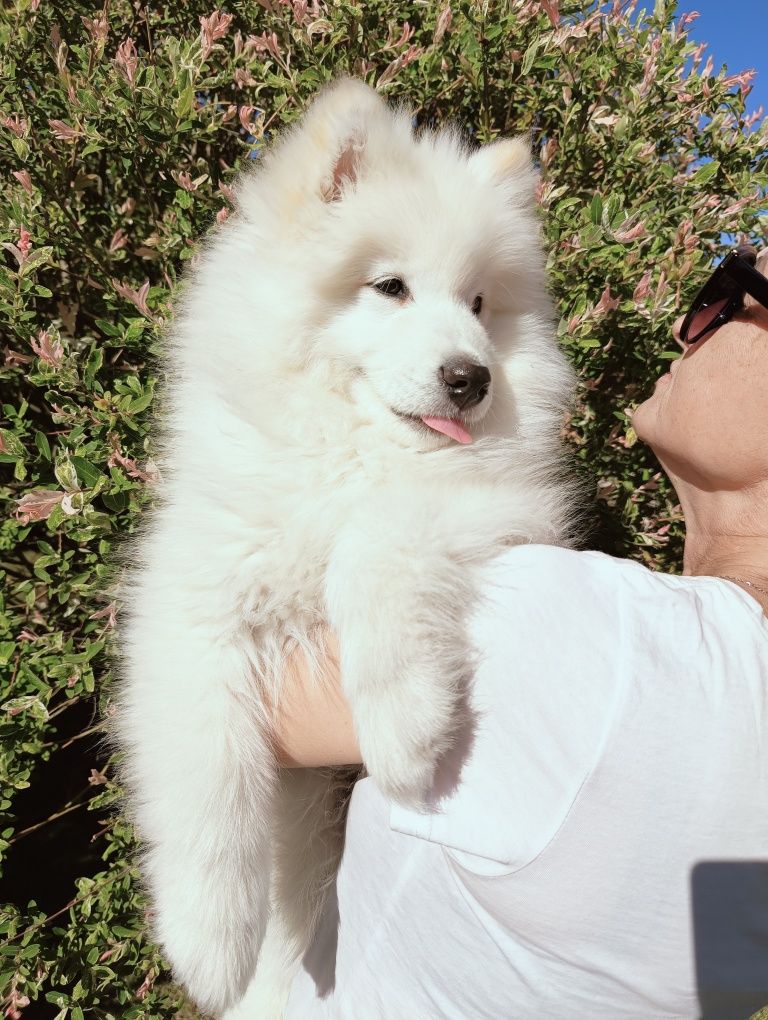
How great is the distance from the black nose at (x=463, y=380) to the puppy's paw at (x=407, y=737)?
76 centimetres

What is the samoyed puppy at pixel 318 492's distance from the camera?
4.27 ft

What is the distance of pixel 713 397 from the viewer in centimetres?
153

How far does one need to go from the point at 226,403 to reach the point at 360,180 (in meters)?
0.74

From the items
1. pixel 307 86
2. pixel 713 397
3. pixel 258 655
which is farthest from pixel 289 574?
pixel 307 86

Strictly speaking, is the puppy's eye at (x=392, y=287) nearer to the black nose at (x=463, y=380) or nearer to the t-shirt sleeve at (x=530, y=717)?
the black nose at (x=463, y=380)

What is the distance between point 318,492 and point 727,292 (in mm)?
1144

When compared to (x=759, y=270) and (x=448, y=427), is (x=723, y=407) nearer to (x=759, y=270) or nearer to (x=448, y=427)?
(x=759, y=270)

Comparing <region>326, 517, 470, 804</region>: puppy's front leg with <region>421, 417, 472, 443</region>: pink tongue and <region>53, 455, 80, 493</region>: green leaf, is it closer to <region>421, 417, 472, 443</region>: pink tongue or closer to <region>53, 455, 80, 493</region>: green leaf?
<region>421, 417, 472, 443</region>: pink tongue

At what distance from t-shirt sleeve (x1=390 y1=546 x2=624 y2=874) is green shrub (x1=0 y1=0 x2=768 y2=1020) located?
1318 mm

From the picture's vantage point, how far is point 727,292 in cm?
162

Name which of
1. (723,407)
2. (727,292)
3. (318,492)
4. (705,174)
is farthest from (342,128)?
(705,174)

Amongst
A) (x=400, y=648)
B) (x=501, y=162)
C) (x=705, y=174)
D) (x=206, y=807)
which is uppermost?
(x=705, y=174)

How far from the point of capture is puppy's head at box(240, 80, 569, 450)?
1638mm

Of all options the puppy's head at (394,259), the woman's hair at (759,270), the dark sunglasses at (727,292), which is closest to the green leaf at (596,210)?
the puppy's head at (394,259)
